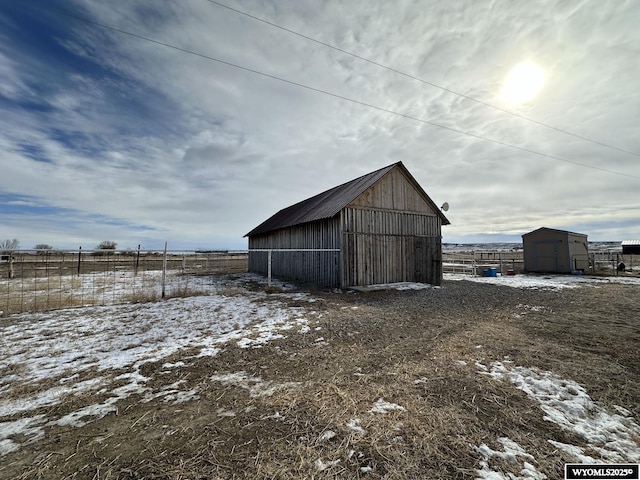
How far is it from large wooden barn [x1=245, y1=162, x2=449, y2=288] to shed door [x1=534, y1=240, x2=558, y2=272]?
10902 mm

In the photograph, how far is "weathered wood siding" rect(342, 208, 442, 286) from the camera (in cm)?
1268

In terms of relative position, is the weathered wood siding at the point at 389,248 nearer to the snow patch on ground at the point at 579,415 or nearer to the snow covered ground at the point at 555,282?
the snow covered ground at the point at 555,282

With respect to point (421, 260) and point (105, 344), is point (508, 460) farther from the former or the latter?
point (421, 260)

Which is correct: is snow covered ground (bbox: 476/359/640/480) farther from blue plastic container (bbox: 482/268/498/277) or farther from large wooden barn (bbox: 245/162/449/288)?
blue plastic container (bbox: 482/268/498/277)

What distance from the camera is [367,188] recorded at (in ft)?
43.1

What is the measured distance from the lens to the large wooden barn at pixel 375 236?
1267 cm

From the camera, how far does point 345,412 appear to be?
9.86 ft

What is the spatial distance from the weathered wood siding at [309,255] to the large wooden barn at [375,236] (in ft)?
0.15

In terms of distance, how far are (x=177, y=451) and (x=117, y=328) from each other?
204 inches

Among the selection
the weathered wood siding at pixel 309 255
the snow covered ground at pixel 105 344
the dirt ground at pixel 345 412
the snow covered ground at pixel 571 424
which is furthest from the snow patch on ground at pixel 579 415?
the weathered wood siding at pixel 309 255

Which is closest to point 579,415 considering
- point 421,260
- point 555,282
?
point 421,260

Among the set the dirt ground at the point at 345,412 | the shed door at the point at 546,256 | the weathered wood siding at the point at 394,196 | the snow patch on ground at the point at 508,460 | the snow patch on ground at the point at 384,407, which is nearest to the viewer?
the snow patch on ground at the point at 508,460

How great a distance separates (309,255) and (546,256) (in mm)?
18886

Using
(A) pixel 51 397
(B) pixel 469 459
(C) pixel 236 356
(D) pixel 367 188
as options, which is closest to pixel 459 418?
(B) pixel 469 459
